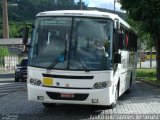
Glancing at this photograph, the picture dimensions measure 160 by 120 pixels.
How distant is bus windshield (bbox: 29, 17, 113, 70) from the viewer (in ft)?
41.0

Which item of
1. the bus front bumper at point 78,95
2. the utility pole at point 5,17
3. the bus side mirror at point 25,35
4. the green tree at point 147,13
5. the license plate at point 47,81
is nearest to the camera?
the bus front bumper at point 78,95

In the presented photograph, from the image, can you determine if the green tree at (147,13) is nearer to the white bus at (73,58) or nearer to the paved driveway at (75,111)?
the paved driveway at (75,111)

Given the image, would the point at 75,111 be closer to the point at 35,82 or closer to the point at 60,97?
the point at 60,97

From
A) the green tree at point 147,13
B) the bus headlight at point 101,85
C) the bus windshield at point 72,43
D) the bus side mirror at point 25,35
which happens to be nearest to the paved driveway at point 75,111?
the bus headlight at point 101,85

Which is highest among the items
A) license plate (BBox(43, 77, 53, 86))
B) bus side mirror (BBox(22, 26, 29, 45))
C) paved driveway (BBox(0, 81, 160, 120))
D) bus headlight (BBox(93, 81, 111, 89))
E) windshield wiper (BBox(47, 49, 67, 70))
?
bus side mirror (BBox(22, 26, 29, 45))

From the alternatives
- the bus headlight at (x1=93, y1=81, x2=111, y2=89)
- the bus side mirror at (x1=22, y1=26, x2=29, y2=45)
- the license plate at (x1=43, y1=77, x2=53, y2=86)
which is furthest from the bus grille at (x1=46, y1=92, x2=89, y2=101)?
the bus side mirror at (x1=22, y1=26, x2=29, y2=45)

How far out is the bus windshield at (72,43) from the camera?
1249cm

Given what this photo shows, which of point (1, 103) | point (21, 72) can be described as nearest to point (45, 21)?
point (1, 103)

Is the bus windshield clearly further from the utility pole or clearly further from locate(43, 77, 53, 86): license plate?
the utility pole

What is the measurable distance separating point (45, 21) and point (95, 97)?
2613mm

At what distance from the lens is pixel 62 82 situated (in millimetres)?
12320

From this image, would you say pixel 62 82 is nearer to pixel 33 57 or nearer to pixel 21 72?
pixel 33 57

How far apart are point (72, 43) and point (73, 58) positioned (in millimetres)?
434

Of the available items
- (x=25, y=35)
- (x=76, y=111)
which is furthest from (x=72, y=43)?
(x=76, y=111)
